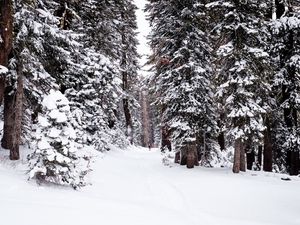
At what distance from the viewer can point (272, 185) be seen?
13.1 m

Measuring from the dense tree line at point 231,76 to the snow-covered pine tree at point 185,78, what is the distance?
5 cm

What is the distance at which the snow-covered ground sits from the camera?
681 cm

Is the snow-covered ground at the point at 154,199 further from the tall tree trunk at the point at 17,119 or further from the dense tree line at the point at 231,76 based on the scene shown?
the dense tree line at the point at 231,76

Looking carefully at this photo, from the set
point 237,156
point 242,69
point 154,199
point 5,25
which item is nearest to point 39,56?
point 5,25

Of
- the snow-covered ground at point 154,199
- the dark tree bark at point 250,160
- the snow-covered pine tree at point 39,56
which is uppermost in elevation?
the snow-covered pine tree at point 39,56

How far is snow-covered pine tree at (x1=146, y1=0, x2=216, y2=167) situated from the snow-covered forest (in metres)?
0.07

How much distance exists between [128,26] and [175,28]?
43.2 ft

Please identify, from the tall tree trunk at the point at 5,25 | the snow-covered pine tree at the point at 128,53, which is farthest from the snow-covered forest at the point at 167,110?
the snow-covered pine tree at the point at 128,53

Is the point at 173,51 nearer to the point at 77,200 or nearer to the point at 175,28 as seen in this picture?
the point at 175,28

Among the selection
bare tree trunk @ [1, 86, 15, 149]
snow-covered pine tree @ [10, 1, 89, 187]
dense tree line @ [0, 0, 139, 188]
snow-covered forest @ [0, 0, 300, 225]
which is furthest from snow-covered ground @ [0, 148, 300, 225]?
snow-covered pine tree @ [10, 1, 89, 187]

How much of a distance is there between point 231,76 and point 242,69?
66cm

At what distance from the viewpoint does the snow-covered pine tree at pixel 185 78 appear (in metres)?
17.2

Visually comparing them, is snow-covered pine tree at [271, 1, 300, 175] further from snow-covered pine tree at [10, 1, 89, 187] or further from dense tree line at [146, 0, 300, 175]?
snow-covered pine tree at [10, 1, 89, 187]

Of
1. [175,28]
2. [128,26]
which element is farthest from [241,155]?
[128,26]
